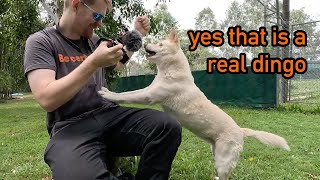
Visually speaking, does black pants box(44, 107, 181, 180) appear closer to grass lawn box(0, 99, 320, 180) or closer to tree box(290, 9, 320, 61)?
grass lawn box(0, 99, 320, 180)

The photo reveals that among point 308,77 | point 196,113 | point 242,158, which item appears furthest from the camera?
point 308,77

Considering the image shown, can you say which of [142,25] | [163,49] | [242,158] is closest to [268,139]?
[242,158]

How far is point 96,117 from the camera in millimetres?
2238

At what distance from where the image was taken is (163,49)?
320 centimetres

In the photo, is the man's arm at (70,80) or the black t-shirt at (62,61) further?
the black t-shirt at (62,61)

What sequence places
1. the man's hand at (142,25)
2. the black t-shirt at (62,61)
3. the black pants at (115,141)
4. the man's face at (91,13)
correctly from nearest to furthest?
the black pants at (115,141), the black t-shirt at (62,61), the man's face at (91,13), the man's hand at (142,25)

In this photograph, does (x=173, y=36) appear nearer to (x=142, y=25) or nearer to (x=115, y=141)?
(x=142, y=25)

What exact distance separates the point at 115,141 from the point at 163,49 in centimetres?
117

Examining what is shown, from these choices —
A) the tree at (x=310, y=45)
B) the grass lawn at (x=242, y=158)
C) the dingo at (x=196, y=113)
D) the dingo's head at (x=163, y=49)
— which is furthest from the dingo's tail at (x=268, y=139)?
the tree at (x=310, y=45)

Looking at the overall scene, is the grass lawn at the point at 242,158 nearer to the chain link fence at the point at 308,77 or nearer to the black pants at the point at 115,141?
the black pants at the point at 115,141

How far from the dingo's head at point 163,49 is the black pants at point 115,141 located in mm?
923

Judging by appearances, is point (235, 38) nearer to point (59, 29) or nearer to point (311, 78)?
point (311, 78)

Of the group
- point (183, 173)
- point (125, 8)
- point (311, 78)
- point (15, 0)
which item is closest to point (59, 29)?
point (183, 173)
